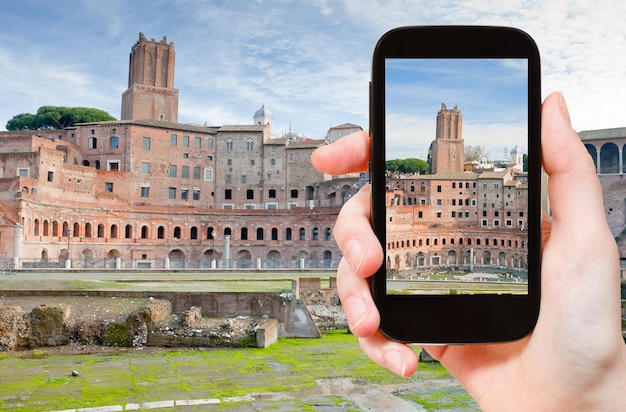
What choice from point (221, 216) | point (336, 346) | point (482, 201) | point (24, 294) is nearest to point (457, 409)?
point (336, 346)

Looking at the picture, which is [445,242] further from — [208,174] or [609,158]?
[208,174]

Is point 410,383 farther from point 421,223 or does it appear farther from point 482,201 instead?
point 482,201

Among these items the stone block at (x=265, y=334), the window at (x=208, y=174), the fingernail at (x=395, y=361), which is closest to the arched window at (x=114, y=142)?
the window at (x=208, y=174)

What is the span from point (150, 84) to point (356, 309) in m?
67.0

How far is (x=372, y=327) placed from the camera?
2.15 metres

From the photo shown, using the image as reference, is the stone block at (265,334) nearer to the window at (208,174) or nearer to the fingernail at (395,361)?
the fingernail at (395,361)

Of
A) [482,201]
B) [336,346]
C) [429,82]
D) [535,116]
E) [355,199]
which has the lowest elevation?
[336,346]

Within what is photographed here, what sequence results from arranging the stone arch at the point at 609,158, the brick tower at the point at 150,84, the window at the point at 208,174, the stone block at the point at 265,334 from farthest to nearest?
1. the stone arch at the point at 609,158
2. the brick tower at the point at 150,84
3. the window at the point at 208,174
4. the stone block at the point at 265,334

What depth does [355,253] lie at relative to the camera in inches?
88.4

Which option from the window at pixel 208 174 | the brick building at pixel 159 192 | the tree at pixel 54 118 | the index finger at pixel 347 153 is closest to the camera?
the index finger at pixel 347 153

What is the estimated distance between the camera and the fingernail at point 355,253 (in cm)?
222

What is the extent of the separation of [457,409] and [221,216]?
45.5m

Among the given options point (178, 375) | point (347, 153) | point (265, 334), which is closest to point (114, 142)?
point (265, 334)

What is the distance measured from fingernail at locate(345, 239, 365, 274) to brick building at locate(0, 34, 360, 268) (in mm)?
37342
